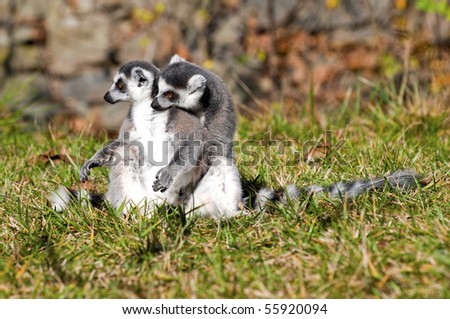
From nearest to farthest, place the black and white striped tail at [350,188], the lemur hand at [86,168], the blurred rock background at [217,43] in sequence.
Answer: the black and white striped tail at [350,188] < the lemur hand at [86,168] < the blurred rock background at [217,43]

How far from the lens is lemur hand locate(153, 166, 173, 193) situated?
3.85 metres

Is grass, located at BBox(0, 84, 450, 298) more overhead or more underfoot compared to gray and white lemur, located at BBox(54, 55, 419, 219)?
more underfoot

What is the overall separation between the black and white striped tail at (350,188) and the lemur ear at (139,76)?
102 cm

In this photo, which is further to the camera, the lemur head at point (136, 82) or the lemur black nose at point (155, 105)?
the lemur head at point (136, 82)

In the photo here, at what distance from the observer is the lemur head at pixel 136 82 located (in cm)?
420

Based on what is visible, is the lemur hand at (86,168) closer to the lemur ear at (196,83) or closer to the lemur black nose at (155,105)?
the lemur black nose at (155,105)

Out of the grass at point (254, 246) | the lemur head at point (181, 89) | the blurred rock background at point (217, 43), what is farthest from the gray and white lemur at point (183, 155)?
the blurred rock background at point (217, 43)

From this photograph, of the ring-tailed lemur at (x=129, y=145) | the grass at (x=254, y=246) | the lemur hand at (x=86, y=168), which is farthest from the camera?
the lemur hand at (x=86, y=168)

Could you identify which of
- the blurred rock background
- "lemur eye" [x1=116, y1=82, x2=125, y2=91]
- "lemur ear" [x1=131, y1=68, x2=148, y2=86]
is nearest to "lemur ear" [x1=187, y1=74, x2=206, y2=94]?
"lemur ear" [x1=131, y1=68, x2=148, y2=86]

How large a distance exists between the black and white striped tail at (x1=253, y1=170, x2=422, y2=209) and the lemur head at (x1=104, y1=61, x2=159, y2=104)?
37.7 inches

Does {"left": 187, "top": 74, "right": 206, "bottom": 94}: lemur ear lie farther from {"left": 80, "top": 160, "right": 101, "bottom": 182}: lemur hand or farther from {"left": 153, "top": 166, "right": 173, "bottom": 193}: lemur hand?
{"left": 80, "top": 160, "right": 101, "bottom": 182}: lemur hand

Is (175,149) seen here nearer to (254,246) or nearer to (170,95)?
(170,95)

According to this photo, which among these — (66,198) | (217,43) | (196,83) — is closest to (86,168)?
(66,198)

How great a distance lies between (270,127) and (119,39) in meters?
3.75
